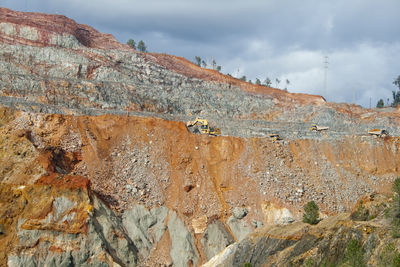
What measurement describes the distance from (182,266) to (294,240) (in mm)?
10036

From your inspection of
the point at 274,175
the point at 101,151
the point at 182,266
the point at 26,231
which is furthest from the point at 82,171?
the point at 274,175

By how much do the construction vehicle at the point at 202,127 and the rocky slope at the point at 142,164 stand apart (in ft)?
3.82

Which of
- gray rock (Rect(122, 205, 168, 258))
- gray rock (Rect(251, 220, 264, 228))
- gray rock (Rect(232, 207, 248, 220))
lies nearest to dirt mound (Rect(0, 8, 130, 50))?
gray rock (Rect(122, 205, 168, 258))

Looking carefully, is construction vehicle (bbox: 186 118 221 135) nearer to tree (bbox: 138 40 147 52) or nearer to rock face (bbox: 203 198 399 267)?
rock face (bbox: 203 198 399 267)

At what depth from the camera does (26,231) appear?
32938mm

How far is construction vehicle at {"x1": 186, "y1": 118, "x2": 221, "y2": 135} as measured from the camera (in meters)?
48.3

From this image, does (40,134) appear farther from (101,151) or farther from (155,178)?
(155,178)

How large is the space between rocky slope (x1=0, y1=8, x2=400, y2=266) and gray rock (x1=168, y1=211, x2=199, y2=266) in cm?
9

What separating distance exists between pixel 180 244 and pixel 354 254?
17481 mm

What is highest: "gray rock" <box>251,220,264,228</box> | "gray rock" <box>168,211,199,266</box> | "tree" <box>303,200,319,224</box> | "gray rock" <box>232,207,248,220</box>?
"tree" <box>303,200,319,224</box>

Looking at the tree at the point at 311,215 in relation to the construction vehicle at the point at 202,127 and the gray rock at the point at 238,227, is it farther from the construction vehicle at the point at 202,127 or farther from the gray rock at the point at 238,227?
the construction vehicle at the point at 202,127

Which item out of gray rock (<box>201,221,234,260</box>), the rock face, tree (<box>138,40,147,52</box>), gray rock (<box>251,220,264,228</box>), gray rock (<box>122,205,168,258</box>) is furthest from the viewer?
tree (<box>138,40,147,52</box>)

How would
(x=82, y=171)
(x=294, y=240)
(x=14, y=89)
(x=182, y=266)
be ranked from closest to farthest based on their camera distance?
(x=294, y=240)
(x=182, y=266)
(x=82, y=171)
(x=14, y=89)

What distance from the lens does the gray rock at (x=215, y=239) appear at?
37625 mm
